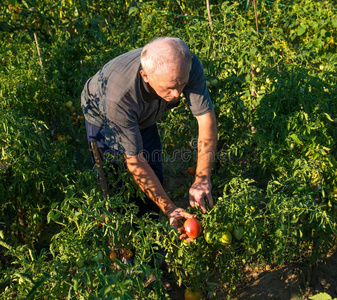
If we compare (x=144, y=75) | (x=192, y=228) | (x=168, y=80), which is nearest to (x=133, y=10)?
(x=144, y=75)

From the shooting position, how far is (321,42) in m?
3.96

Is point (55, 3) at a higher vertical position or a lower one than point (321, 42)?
higher

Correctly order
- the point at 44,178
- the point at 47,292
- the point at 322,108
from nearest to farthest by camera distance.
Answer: the point at 47,292, the point at 44,178, the point at 322,108

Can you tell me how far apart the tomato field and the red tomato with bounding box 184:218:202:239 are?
2.0 inches

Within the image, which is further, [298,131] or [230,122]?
[230,122]

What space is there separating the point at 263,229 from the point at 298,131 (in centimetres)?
75

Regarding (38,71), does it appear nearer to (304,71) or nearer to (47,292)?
(304,71)

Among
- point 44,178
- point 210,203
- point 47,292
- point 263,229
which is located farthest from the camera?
point 44,178

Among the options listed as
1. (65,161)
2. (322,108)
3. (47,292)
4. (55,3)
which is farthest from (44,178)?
(55,3)

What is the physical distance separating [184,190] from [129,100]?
4.10 feet

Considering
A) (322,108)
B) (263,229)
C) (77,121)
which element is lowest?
(77,121)

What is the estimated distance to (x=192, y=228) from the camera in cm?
165

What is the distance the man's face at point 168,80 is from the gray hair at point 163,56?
0.03 metres

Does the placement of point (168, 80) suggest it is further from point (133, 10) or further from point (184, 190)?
point (133, 10)
